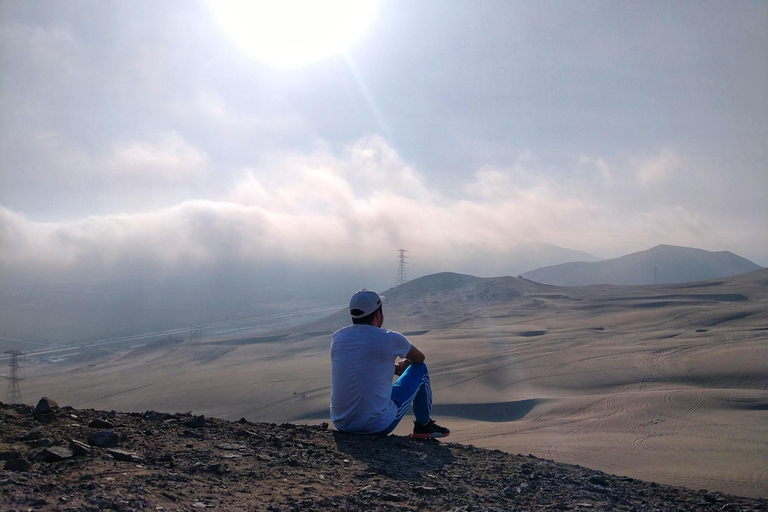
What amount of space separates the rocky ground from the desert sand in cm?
509

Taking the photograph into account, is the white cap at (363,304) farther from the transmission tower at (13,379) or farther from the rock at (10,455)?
the transmission tower at (13,379)

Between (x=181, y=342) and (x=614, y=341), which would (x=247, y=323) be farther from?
(x=614, y=341)

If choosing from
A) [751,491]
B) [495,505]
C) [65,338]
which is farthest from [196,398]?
[65,338]

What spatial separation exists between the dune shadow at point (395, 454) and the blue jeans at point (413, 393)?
192 millimetres

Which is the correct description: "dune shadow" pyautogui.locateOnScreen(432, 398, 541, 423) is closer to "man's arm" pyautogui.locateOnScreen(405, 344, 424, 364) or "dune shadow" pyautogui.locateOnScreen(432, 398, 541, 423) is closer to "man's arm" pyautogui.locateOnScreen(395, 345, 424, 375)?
"man's arm" pyautogui.locateOnScreen(395, 345, 424, 375)

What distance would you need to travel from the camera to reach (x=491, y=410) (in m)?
22.5

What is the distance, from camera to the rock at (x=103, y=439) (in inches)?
167

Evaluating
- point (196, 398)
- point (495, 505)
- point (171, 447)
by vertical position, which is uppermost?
point (171, 447)

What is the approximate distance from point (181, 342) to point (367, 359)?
56.8 m

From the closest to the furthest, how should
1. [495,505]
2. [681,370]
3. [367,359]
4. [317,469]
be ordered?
[495,505]
[317,469]
[367,359]
[681,370]

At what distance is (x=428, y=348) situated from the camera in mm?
38531

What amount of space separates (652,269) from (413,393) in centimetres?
16382

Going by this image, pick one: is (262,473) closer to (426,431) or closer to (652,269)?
(426,431)

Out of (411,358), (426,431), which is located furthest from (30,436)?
(426,431)
